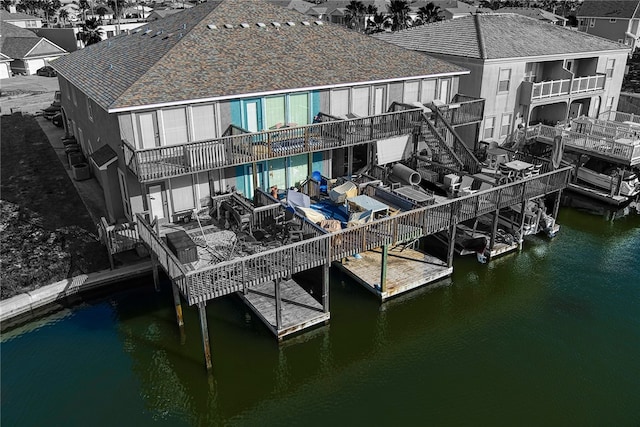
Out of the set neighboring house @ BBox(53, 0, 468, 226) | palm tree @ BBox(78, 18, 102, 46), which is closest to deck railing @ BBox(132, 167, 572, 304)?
neighboring house @ BBox(53, 0, 468, 226)

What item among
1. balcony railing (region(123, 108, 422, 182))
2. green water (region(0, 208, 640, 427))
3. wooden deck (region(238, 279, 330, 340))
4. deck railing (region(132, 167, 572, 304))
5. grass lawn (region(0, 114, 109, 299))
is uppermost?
balcony railing (region(123, 108, 422, 182))

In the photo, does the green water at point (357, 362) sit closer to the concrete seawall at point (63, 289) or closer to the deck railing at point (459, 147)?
the concrete seawall at point (63, 289)

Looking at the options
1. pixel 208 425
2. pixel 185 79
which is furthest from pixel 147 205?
pixel 208 425

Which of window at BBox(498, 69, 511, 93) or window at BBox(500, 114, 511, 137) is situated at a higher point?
window at BBox(498, 69, 511, 93)

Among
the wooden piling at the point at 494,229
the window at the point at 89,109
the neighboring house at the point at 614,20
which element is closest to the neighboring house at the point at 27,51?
the window at the point at 89,109

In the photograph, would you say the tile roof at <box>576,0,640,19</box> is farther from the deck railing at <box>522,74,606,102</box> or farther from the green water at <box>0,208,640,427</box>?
the green water at <box>0,208,640,427</box>

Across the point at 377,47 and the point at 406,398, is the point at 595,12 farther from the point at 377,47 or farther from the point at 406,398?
the point at 406,398
